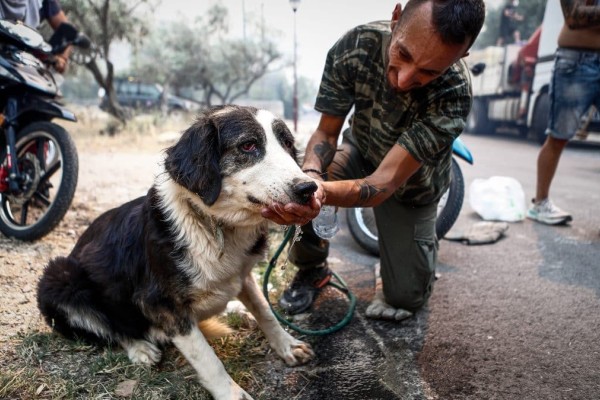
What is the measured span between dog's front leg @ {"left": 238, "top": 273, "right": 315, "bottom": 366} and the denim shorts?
3.11m

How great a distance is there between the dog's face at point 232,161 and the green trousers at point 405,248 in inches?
34.3

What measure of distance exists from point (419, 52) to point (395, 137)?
62 cm

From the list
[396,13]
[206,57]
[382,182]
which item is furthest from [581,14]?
[206,57]

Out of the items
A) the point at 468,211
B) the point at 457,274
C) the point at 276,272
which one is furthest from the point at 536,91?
the point at 276,272

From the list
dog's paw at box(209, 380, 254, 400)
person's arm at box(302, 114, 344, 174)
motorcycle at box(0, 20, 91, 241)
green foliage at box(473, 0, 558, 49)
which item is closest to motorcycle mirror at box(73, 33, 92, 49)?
motorcycle at box(0, 20, 91, 241)

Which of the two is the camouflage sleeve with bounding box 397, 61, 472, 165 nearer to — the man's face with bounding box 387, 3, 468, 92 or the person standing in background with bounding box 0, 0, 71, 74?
the man's face with bounding box 387, 3, 468, 92

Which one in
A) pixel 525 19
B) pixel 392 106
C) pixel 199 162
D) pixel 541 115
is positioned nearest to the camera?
pixel 199 162

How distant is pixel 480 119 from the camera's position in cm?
1452

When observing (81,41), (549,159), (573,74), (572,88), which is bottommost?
(549,159)

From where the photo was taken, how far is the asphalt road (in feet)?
A: 6.72

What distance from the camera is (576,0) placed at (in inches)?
135

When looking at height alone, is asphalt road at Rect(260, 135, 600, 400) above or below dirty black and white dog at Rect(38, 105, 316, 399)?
below

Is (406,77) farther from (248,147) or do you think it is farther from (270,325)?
(270,325)

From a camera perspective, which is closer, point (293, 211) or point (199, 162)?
point (293, 211)
